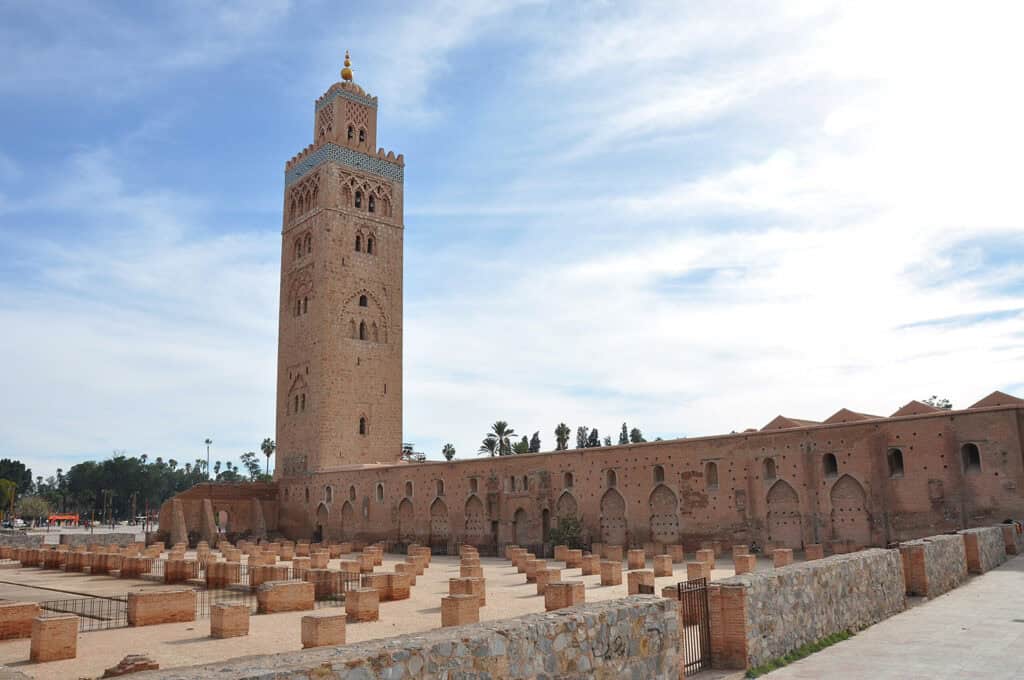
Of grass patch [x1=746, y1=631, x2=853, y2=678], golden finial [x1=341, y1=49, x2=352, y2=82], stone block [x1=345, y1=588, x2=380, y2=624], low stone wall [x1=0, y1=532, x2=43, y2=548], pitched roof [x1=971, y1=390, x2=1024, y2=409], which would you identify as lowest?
stone block [x1=345, y1=588, x2=380, y2=624]

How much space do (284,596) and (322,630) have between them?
4.81m

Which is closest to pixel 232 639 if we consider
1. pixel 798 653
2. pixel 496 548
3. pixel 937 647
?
pixel 798 653

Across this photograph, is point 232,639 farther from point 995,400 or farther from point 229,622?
point 995,400

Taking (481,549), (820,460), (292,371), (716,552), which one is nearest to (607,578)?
(716,552)

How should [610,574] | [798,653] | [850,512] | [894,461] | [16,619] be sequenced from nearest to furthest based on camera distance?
1. [798,653]
2. [16,619]
3. [610,574]
4. [894,461]
5. [850,512]

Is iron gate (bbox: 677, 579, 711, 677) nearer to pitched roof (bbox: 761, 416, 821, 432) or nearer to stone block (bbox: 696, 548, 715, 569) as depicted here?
stone block (bbox: 696, 548, 715, 569)

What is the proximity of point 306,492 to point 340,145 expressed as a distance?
57.5ft

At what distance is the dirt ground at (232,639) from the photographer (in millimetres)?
10312

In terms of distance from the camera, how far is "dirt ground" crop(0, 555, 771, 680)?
10312mm

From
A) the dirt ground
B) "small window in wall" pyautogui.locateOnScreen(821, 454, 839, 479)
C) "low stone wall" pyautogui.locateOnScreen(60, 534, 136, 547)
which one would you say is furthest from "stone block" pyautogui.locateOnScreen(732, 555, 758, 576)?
"low stone wall" pyautogui.locateOnScreen(60, 534, 136, 547)

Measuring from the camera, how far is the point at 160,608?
1335 cm

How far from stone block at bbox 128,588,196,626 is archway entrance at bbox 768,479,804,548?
48.4ft

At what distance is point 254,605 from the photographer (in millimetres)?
15656

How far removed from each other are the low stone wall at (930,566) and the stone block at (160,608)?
11552mm
